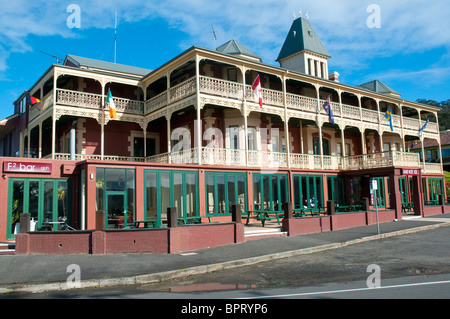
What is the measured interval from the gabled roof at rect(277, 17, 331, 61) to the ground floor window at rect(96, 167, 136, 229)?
20.6 m

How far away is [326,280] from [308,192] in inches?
530

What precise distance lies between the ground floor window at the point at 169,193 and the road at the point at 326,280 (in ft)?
20.8

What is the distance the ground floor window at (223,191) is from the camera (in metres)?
17.9

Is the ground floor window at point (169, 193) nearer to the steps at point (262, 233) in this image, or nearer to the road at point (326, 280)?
the steps at point (262, 233)

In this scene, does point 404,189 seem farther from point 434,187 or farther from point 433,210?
point 433,210

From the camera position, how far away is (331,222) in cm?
1717

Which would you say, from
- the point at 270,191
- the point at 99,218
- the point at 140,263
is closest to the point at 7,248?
the point at 99,218

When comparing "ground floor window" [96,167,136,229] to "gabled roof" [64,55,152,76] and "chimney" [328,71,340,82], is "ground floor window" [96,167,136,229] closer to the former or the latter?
"gabled roof" [64,55,152,76]

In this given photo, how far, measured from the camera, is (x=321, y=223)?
1678cm

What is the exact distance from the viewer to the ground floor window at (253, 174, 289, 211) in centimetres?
1942

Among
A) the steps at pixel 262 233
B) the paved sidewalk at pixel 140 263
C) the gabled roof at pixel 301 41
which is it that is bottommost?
the paved sidewalk at pixel 140 263

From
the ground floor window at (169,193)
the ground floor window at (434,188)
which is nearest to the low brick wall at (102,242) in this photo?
the ground floor window at (169,193)

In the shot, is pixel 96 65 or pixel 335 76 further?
pixel 335 76

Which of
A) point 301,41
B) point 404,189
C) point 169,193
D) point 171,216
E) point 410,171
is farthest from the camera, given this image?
point 301,41
